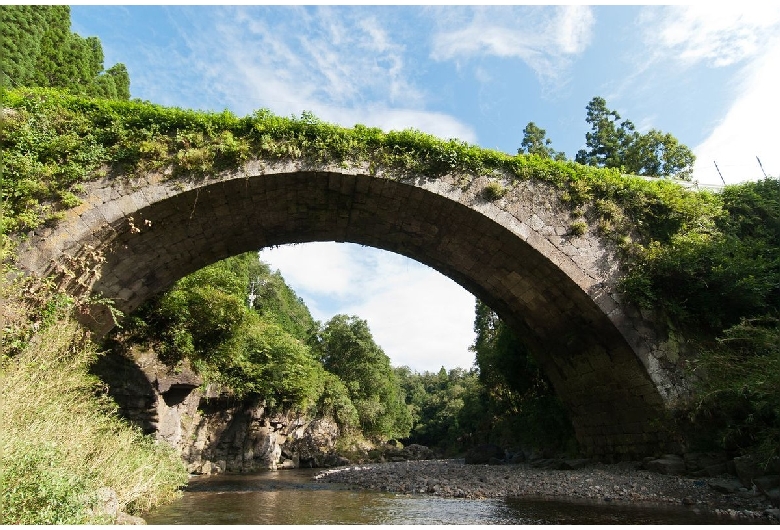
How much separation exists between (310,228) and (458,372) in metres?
69.0

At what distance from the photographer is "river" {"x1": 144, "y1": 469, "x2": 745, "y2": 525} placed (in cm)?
577

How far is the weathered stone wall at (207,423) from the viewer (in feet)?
42.3

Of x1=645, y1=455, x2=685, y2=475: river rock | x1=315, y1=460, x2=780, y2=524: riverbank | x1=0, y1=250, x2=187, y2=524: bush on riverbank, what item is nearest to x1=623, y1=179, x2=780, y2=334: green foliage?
x1=645, y1=455, x2=685, y2=475: river rock

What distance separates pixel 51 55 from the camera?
75.5 ft

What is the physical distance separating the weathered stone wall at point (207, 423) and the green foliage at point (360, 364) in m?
5.46

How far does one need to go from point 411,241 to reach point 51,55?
75.4ft

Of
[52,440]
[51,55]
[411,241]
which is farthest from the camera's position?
[51,55]

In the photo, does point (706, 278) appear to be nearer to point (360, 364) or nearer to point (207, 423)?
point (207, 423)

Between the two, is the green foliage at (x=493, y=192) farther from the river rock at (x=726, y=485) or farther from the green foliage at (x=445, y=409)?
the green foliage at (x=445, y=409)

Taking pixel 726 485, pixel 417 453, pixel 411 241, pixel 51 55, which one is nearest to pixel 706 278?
pixel 726 485

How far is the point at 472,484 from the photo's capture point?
9.36 metres

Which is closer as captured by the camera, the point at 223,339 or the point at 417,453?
the point at 223,339

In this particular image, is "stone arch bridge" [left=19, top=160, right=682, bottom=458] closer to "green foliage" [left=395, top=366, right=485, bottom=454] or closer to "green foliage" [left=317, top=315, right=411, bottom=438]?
"green foliage" [left=395, top=366, right=485, bottom=454]

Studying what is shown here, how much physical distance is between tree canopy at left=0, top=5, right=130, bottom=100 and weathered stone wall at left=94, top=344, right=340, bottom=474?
11.3 meters
